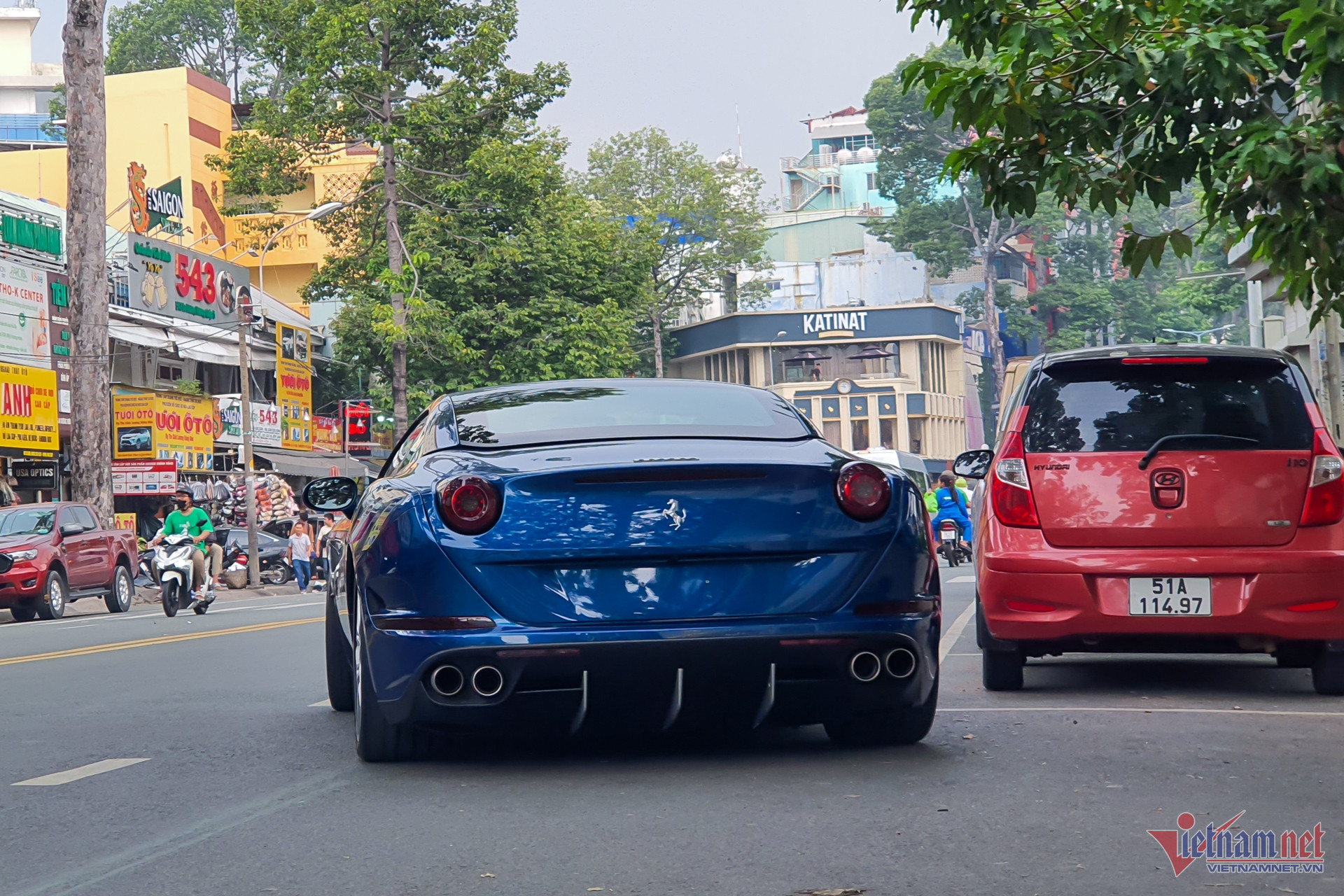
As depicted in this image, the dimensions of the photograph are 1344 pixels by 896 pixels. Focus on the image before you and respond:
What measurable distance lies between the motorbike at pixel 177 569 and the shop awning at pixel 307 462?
828 inches

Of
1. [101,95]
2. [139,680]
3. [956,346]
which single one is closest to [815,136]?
[956,346]

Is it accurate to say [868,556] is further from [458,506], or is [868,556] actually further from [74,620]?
[74,620]

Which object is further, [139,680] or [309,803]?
[139,680]

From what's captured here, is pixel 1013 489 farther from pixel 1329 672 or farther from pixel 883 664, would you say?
pixel 883 664

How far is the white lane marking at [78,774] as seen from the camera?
20.2 feet

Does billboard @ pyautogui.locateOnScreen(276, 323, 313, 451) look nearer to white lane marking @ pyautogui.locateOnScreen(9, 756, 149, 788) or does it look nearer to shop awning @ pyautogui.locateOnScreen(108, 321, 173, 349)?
shop awning @ pyautogui.locateOnScreen(108, 321, 173, 349)

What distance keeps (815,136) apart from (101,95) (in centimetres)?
10254

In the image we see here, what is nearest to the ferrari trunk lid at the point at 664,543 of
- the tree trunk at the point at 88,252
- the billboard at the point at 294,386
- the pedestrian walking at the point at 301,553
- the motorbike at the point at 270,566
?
the tree trunk at the point at 88,252

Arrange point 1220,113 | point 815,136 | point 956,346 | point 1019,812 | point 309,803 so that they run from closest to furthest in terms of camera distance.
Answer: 1. point 1019,812
2. point 309,803
3. point 1220,113
4. point 956,346
5. point 815,136

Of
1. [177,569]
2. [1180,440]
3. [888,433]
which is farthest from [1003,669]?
[888,433]

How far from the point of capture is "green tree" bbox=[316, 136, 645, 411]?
45719 mm

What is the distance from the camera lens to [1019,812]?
5004 mm

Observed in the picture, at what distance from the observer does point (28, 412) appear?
32.8 metres

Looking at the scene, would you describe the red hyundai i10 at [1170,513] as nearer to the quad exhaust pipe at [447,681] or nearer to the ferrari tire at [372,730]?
the ferrari tire at [372,730]
